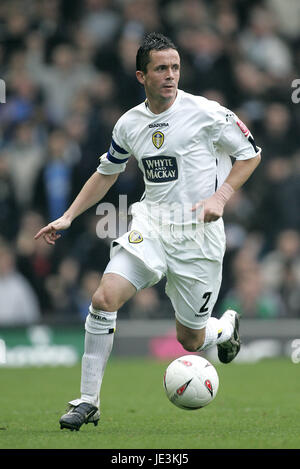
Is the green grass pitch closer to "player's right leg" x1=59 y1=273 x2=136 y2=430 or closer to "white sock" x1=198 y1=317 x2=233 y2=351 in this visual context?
"player's right leg" x1=59 y1=273 x2=136 y2=430

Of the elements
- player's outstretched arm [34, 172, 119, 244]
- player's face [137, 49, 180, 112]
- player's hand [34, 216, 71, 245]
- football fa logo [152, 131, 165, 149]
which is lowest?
player's hand [34, 216, 71, 245]

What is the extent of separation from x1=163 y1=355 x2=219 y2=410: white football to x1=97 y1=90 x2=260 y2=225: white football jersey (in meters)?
1.18

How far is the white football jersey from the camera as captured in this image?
22.9ft

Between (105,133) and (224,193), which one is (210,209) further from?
(105,133)

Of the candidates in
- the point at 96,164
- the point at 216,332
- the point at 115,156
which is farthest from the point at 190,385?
the point at 96,164

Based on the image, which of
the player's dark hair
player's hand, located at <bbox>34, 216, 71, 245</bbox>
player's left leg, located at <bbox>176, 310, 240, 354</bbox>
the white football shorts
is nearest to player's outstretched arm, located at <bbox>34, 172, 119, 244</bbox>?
player's hand, located at <bbox>34, 216, 71, 245</bbox>

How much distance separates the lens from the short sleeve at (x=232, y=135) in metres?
6.99

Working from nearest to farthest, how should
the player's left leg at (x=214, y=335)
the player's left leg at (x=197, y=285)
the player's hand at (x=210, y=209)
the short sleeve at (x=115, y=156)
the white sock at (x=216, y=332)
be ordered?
the player's hand at (x=210, y=209), the player's left leg at (x=197, y=285), the short sleeve at (x=115, y=156), the player's left leg at (x=214, y=335), the white sock at (x=216, y=332)

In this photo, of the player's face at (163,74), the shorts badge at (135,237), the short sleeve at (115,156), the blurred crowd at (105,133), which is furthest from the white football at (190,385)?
the blurred crowd at (105,133)

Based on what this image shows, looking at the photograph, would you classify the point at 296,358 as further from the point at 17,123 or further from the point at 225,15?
the point at 225,15

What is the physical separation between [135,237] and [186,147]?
2.39ft

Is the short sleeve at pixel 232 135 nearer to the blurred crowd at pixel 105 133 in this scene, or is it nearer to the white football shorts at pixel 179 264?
the white football shorts at pixel 179 264

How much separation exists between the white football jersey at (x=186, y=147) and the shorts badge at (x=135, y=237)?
28 cm

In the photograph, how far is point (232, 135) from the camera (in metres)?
6.99
